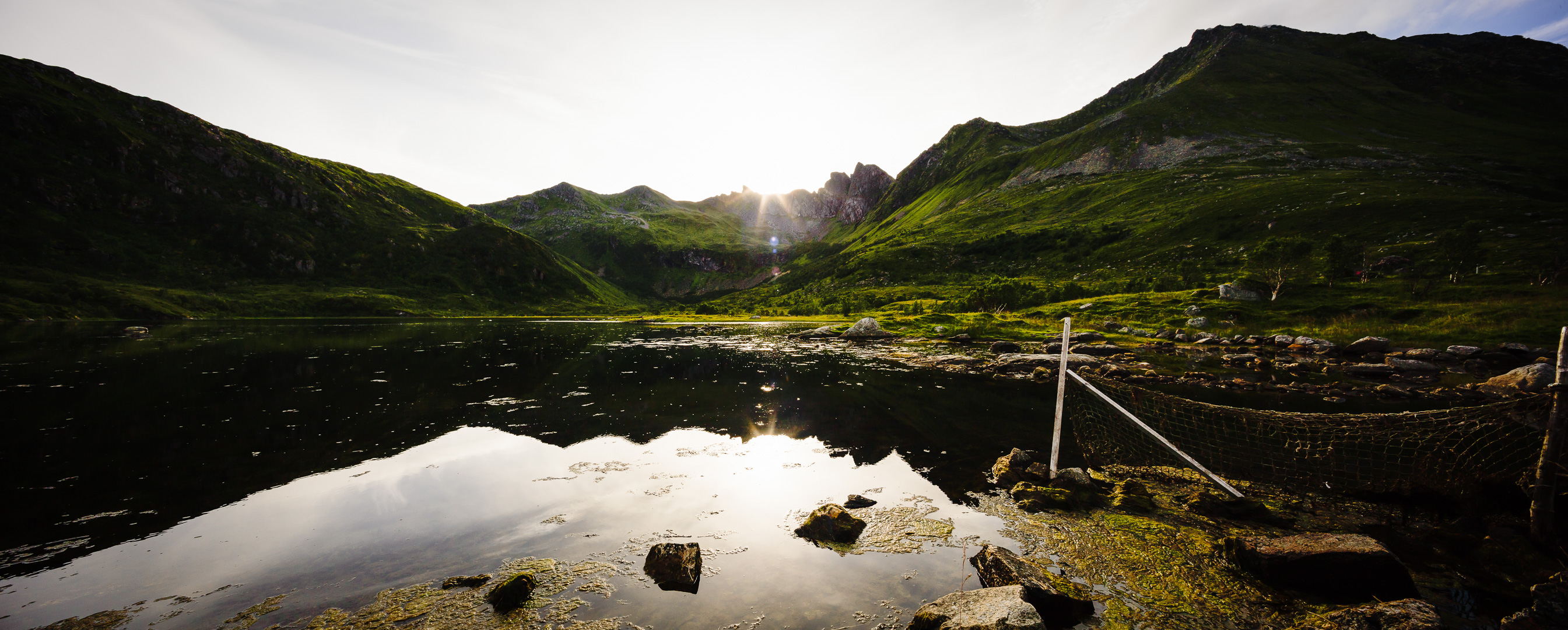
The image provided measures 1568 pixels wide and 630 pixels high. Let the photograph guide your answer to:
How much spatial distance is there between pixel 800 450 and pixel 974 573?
9.65 meters

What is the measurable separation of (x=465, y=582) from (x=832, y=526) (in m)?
7.68

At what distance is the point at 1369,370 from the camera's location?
109 ft

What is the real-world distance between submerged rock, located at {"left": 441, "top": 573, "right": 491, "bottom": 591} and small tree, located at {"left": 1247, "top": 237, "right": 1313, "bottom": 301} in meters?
85.2

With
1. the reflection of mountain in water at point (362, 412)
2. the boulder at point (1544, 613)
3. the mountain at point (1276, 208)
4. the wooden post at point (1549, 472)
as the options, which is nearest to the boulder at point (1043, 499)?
the reflection of mountain in water at point (362, 412)

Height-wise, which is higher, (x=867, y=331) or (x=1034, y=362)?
(x=1034, y=362)

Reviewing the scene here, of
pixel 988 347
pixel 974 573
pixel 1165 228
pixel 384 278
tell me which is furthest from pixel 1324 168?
pixel 384 278

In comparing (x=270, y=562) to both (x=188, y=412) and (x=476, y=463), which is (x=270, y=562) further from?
(x=188, y=412)

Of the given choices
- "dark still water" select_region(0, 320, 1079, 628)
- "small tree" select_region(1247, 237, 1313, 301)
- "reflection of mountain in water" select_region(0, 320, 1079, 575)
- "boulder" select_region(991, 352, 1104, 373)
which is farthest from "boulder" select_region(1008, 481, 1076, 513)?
"small tree" select_region(1247, 237, 1313, 301)

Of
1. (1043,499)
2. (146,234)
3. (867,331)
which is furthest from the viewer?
(146,234)

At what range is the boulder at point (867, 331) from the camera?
6919 cm

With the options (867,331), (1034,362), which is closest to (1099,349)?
(1034,362)

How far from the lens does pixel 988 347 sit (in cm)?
5206

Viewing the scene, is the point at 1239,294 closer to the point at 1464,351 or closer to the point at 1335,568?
the point at 1464,351

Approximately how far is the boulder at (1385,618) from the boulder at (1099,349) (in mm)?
41080
